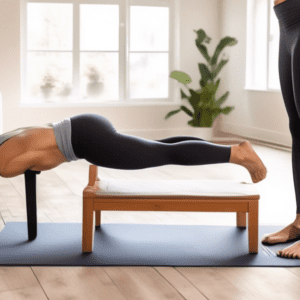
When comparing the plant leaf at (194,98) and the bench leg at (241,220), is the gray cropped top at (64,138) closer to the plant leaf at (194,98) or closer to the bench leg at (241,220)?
the bench leg at (241,220)

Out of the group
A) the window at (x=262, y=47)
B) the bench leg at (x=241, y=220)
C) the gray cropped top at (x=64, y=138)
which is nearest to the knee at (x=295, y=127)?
the bench leg at (x=241, y=220)

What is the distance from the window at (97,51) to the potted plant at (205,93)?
58cm

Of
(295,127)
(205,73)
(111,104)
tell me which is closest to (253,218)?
(295,127)

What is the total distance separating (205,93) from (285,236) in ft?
14.4

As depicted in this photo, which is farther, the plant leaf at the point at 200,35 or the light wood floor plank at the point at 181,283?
the plant leaf at the point at 200,35

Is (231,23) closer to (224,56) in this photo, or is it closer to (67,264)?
(224,56)

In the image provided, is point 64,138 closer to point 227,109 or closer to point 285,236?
point 285,236

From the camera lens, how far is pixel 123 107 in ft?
23.3

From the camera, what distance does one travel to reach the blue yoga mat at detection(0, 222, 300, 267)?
2215 millimetres

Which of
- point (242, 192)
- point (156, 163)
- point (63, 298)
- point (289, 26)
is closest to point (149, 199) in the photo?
point (156, 163)

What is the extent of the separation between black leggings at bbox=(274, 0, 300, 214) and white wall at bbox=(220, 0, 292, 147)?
3.85 meters

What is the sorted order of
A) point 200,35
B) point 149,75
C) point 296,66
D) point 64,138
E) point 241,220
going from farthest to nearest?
point 149,75 < point 200,35 < point 241,220 < point 64,138 < point 296,66

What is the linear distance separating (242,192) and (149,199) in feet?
1.34

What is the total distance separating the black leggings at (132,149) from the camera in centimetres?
231
